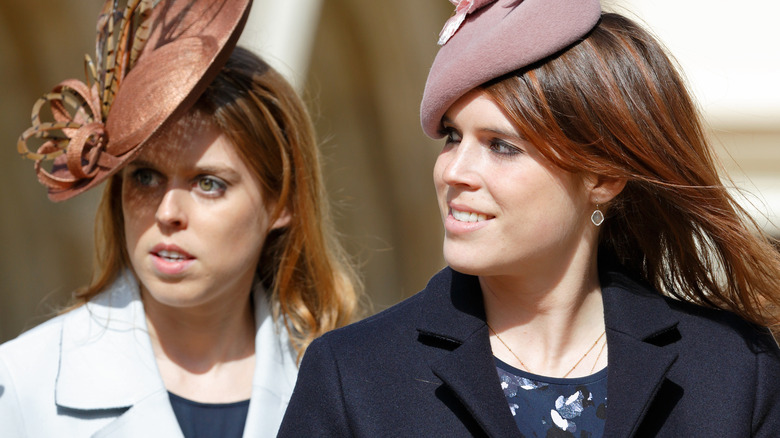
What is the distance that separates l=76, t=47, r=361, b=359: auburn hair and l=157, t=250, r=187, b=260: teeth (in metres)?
0.36

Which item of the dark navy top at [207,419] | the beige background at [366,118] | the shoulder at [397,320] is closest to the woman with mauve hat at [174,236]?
the dark navy top at [207,419]

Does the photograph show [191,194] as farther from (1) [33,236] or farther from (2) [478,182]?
(1) [33,236]

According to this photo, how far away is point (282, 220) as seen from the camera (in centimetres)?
330

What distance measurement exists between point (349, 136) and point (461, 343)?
493 centimetres

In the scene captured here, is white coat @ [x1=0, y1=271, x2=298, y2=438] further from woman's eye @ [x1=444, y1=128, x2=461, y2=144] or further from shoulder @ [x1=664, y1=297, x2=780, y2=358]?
shoulder @ [x1=664, y1=297, x2=780, y2=358]

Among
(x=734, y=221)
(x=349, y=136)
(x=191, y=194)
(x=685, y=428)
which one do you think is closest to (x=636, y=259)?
(x=734, y=221)

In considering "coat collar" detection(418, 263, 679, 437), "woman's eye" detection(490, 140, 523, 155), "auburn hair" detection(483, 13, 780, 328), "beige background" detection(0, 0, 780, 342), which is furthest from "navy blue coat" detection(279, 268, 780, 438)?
"beige background" detection(0, 0, 780, 342)

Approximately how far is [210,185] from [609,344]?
49.9 inches

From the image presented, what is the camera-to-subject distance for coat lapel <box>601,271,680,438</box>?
90.1 inches

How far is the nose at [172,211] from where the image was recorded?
2.88 meters

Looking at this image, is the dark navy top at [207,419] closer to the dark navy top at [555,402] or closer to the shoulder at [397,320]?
the shoulder at [397,320]

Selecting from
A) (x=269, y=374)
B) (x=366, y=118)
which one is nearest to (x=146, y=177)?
(x=269, y=374)

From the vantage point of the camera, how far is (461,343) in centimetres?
239

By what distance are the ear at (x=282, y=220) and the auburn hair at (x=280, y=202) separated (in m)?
0.01
